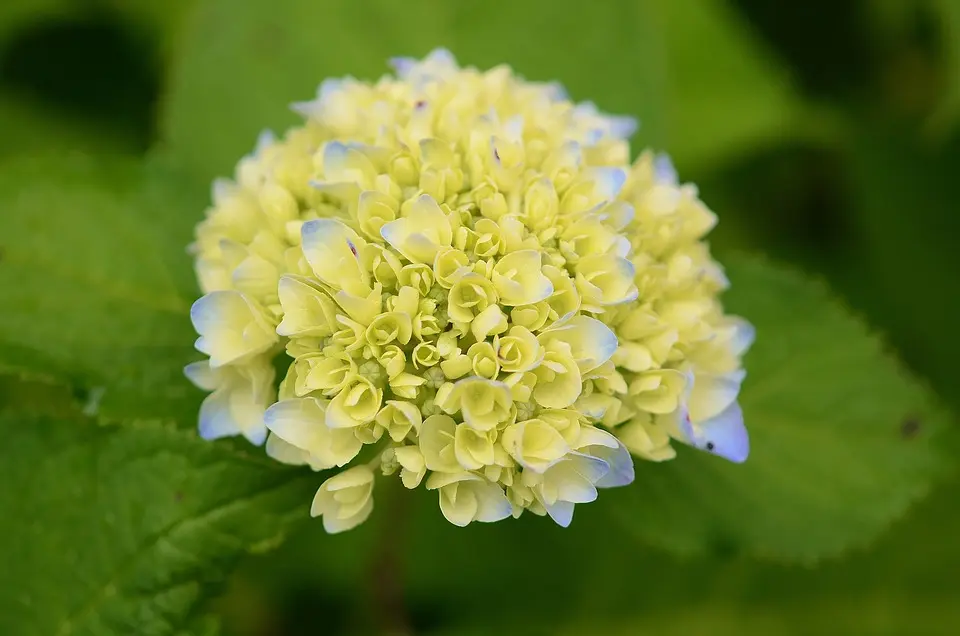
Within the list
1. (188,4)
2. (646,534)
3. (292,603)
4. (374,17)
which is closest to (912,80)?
(374,17)

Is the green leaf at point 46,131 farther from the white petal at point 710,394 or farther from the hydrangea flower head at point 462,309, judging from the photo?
the white petal at point 710,394

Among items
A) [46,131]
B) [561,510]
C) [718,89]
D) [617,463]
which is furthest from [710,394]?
[46,131]

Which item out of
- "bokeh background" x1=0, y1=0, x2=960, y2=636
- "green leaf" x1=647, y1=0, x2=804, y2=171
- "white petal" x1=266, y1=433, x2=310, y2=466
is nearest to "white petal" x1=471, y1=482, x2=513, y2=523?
"white petal" x1=266, y1=433, x2=310, y2=466

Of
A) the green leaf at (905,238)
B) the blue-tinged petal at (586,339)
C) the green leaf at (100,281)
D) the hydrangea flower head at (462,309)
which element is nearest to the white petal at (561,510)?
the hydrangea flower head at (462,309)

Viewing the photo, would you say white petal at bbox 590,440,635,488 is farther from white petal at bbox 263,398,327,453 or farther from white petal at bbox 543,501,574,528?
white petal at bbox 263,398,327,453

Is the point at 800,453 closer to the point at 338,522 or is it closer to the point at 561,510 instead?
the point at 561,510

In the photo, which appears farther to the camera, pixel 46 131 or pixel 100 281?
pixel 46 131
